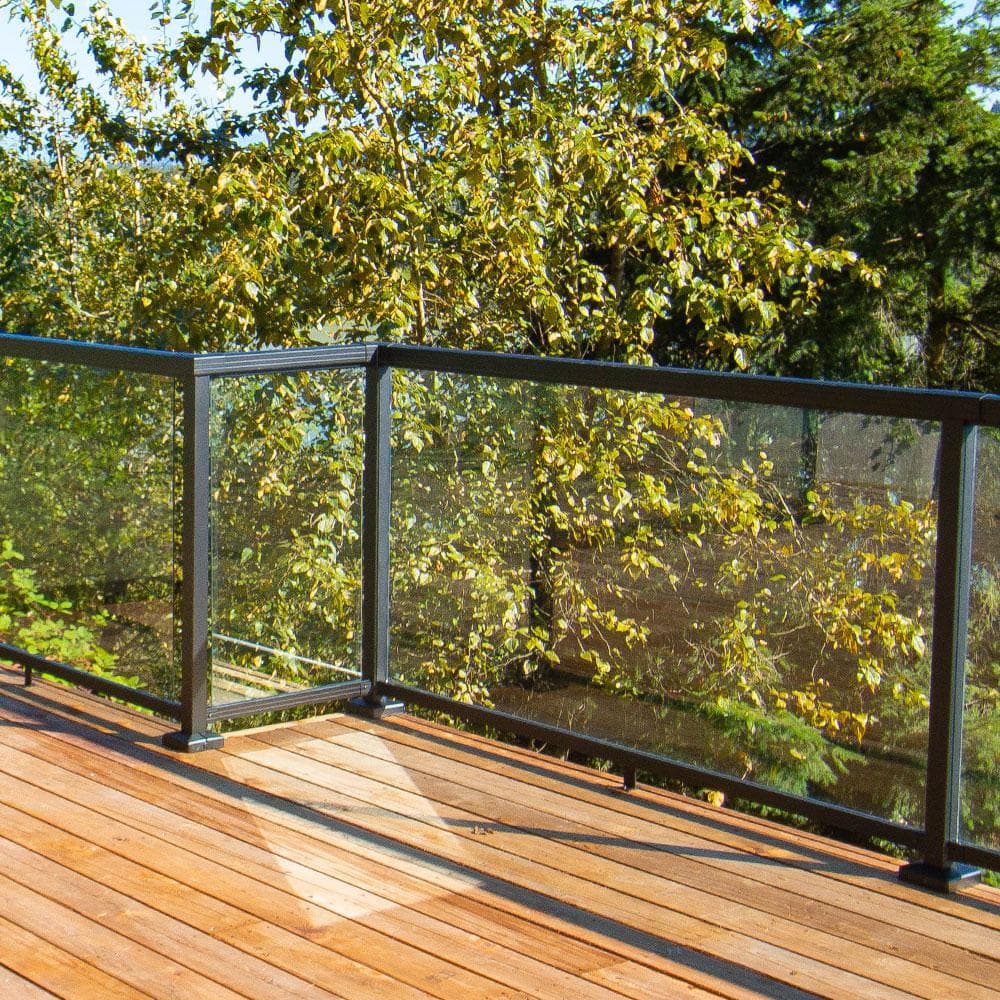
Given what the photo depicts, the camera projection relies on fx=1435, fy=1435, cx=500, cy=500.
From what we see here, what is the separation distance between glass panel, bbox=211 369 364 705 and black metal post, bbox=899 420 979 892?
6.11 ft

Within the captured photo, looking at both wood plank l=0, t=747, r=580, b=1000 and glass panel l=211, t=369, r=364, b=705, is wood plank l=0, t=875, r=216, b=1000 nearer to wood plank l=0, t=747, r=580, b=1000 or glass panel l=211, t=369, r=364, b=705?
wood plank l=0, t=747, r=580, b=1000

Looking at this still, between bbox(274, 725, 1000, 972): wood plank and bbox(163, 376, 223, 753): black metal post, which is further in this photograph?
bbox(163, 376, 223, 753): black metal post

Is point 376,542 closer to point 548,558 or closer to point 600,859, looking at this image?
point 548,558

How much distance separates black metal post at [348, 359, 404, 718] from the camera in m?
4.39

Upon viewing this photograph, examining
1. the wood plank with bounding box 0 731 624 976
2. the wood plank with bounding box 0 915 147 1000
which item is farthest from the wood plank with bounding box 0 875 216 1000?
the wood plank with bounding box 0 731 624 976

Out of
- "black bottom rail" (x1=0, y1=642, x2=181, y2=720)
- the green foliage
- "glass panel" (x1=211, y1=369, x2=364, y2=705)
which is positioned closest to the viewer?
"glass panel" (x1=211, y1=369, x2=364, y2=705)

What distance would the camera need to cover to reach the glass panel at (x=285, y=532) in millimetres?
4109

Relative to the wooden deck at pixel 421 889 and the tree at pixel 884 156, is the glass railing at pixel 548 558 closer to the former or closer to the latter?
the wooden deck at pixel 421 889

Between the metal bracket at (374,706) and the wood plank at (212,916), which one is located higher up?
the metal bracket at (374,706)

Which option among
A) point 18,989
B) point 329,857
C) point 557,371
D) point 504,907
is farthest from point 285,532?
point 18,989

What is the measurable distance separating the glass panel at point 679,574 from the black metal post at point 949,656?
0.04 metres

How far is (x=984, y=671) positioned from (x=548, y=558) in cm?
127

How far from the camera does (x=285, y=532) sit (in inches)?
166

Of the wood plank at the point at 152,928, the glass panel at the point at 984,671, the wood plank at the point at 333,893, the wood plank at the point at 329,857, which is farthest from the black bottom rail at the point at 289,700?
the glass panel at the point at 984,671
